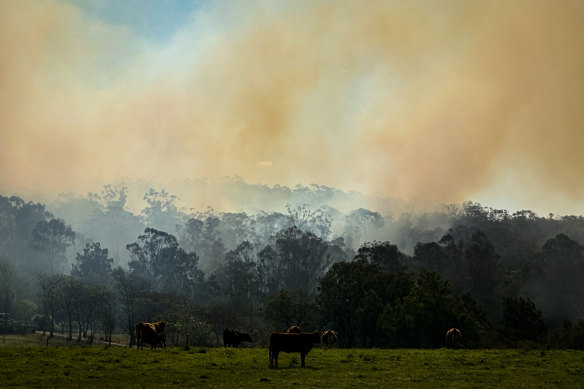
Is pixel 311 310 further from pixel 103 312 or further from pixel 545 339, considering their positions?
pixel 103 312

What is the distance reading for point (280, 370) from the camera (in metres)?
25.5

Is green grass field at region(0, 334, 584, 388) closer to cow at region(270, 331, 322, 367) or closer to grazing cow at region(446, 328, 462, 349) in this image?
cow at region(270, 331, 322, 367)

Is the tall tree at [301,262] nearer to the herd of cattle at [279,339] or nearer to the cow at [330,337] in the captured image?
the herd of cattle at [279,339]

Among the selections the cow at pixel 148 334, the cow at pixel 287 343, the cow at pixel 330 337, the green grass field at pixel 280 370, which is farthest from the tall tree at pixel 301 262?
the cow at pixel 287 343

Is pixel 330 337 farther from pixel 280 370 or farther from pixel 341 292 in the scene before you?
pixel 280 370

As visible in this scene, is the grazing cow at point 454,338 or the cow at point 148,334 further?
the grazing cow at point 454,338

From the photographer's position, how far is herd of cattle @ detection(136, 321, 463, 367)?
27297mm

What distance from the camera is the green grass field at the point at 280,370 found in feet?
70.2

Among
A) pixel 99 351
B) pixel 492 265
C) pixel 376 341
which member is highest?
pixel 492 265

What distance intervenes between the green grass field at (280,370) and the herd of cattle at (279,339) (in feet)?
3.05

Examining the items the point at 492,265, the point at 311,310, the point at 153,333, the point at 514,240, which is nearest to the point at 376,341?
the point at 311,310

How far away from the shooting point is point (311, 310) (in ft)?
274

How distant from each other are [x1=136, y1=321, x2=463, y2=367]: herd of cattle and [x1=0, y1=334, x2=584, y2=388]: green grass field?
93cm

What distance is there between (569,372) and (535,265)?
11118 cm
